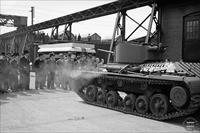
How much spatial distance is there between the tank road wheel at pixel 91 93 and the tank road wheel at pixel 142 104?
2.20 metres

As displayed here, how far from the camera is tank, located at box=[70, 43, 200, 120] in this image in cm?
762

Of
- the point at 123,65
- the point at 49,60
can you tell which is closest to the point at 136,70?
the point at 123,65

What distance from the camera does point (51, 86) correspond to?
15148 mm

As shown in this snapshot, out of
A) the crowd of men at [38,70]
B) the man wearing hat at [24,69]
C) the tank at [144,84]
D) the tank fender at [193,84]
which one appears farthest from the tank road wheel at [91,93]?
the tank fender at [193,84]

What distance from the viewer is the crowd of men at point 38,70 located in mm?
13305

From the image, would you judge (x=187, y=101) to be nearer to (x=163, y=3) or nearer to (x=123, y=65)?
(x=123, y=65)

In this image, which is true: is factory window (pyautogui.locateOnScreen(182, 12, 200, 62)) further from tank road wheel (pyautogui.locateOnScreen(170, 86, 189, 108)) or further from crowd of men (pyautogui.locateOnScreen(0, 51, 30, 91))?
crowd of men (pyautogui.locateOnScreen(0, 51, 30, 91))

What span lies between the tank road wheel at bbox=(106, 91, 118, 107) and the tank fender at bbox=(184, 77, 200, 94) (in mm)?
3237

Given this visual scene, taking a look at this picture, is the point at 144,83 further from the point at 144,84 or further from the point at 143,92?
the point at 143,92

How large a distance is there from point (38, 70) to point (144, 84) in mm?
7351

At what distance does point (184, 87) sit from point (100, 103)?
3842 millimetres

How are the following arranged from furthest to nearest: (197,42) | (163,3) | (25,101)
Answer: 1. (163,3)
2. (197,42)
3. (25,101)

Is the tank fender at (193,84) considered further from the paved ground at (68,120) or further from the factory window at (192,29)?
the factory window at (192,29)

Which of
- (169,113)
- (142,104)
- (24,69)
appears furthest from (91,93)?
(24,69)
